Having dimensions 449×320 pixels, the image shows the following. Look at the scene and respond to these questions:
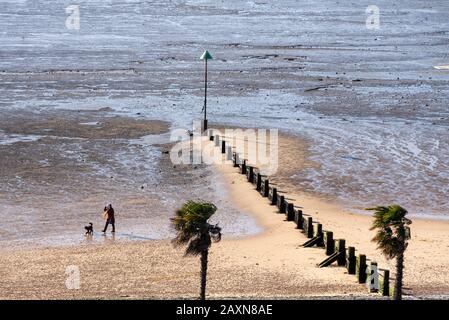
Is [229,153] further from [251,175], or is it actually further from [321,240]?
[321,240]

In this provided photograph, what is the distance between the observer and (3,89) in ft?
205

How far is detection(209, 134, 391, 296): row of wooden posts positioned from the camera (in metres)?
25.2

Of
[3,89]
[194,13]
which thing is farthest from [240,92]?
[194,13]

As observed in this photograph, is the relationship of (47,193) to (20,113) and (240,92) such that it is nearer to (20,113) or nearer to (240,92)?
(20,113)

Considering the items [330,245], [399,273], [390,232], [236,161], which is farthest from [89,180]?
[399,273]

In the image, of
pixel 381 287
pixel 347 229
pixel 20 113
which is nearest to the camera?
pixel 381 287

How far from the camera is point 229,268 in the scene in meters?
27.6

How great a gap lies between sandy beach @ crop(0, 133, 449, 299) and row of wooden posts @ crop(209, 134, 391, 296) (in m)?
0.30

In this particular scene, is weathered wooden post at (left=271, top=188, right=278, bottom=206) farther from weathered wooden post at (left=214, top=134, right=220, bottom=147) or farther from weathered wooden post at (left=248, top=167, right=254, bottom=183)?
weathered wooden post at (left=214, top=134, right=220, bottom=147)

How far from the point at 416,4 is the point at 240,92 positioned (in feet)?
275

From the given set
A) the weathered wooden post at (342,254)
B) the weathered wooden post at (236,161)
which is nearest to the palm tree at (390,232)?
the weathered wooden post at (342,254)

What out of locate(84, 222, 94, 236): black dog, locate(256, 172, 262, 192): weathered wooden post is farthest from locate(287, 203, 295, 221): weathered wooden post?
locate(84, 222, 94, 236): black dog

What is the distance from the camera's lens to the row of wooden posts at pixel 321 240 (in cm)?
2517

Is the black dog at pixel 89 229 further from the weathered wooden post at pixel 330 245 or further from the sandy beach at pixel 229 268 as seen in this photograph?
the weathered wooden post at pixel 330 245
